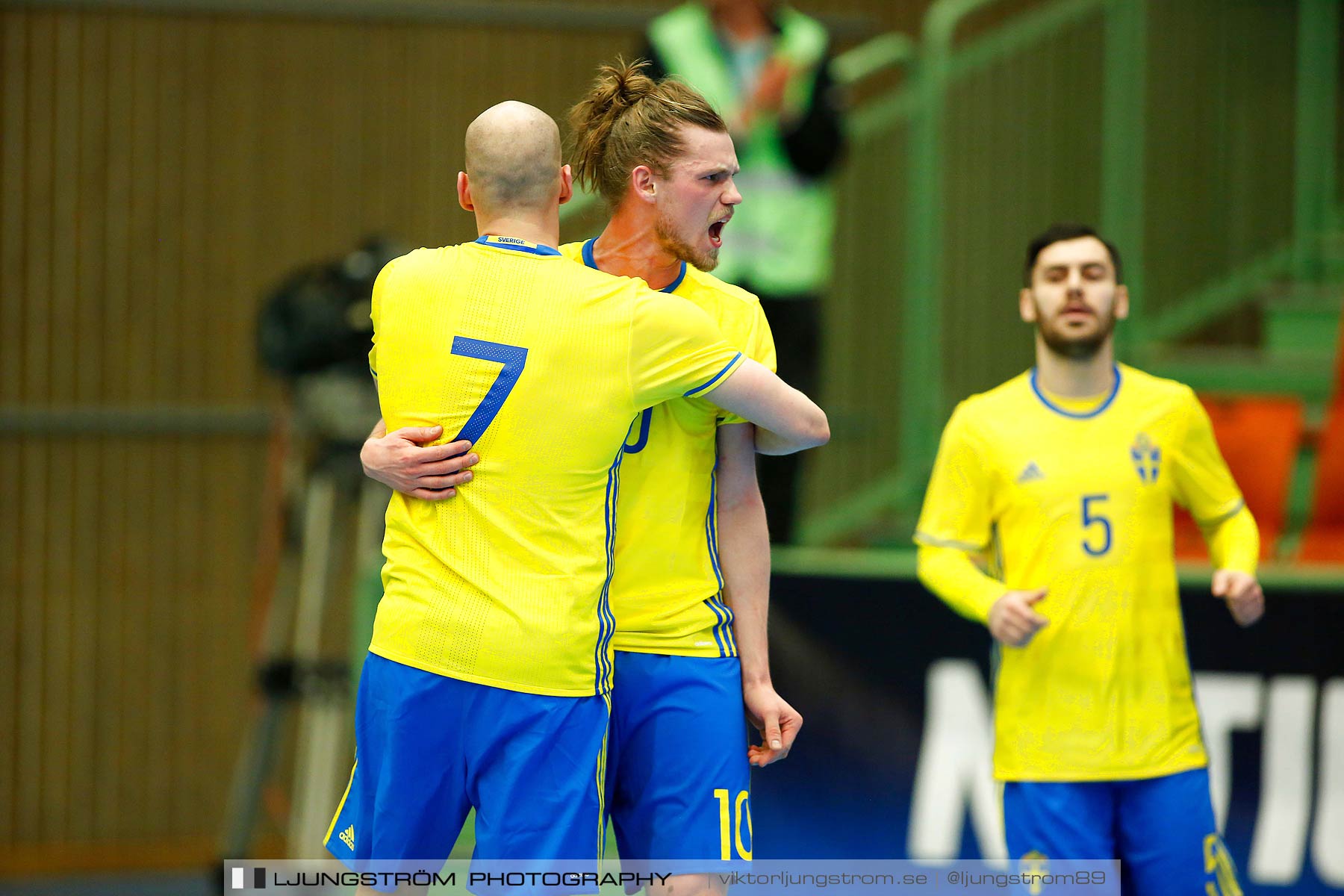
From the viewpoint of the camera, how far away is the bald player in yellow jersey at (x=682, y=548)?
3.03 metres

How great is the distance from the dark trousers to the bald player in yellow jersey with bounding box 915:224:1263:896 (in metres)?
1.51

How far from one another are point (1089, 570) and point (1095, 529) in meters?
0.11

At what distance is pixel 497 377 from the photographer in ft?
9.09

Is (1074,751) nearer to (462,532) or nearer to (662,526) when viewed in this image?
(662,526)

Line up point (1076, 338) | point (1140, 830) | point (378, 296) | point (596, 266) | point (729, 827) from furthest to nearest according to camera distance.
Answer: point (1076, 338) → point (1140, 830) → point (596, 266) → point (729, 827) → point (378, 296)

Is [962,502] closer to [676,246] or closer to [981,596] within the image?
[981,596]

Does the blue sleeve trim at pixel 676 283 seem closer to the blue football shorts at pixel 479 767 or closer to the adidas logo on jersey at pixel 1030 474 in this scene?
the blue football shorts at pixel 479 767

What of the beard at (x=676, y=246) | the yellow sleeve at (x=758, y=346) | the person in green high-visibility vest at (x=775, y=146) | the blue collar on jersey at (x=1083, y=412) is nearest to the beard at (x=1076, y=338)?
the blue collar on jersey at (x=1083, y=412)

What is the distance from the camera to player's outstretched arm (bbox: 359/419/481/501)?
2.77 meters

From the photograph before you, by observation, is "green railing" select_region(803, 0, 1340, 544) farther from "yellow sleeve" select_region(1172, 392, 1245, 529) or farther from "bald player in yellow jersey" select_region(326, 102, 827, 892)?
"bald player in yellow jersey" select_region(326, 102, 827, 892)

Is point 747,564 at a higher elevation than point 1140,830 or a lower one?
higher

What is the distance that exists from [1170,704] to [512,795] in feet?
6.29

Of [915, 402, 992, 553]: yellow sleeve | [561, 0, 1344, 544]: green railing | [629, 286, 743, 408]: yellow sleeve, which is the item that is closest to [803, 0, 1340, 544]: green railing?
[561, 0, 1344, 544]: green railing

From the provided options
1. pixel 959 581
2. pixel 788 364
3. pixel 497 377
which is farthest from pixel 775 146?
pixel 497 377
